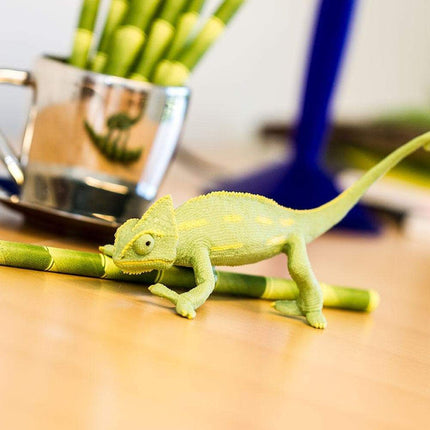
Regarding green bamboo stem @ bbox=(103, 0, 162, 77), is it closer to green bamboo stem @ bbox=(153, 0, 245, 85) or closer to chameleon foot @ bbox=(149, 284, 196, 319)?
green bamboo stem @ bbox=(153, 0, 245, 85)

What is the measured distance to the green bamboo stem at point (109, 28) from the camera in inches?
22.0

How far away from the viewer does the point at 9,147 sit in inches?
22.4

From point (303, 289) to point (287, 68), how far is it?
127 centimetres

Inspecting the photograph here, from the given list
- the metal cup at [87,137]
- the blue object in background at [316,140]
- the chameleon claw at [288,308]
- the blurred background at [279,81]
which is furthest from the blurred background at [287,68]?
the chameleon claw at [288,308]

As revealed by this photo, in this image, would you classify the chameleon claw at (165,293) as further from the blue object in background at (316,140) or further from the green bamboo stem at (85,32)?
the blue object in background at (316,140)

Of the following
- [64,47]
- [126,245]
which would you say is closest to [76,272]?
[126,245]

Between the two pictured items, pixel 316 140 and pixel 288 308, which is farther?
pixel 316 140

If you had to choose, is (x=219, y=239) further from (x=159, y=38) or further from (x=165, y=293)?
(x=159, y=38)

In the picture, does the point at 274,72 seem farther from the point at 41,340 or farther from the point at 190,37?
the point at 41,340

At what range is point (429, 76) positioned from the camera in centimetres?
168

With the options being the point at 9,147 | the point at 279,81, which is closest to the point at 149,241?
the point at 9,147

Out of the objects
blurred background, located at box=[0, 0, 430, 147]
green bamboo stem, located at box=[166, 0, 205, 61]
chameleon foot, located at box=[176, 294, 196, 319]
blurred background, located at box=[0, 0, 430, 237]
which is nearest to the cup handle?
green bamboo stem, located at box=[166, 0, 205, 61]

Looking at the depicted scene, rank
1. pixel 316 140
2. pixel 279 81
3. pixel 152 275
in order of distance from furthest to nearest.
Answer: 1. pixel 279 81
2. pixel 316 140
3. pixel 152 275

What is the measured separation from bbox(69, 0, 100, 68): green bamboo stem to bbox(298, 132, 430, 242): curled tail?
0.20 meters
